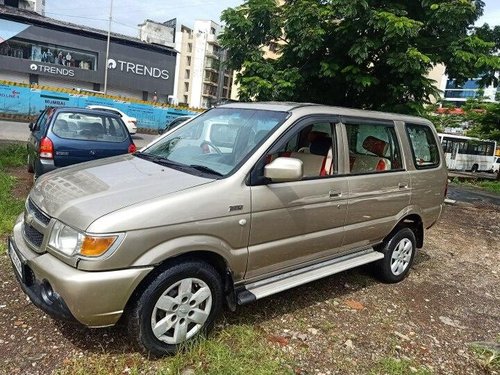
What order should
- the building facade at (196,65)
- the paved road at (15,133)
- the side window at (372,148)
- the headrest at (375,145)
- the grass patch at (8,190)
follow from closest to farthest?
1. the side window at (372,148)
2. the headrest at (375,145)
3. the grass patch at (8,190)
4. the paved road at (15,133)
5. the building facade at (196,65)

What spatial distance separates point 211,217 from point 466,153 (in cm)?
2947

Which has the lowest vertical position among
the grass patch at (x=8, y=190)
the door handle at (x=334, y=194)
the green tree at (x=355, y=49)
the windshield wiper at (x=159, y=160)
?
the grass patch at (x=8, y=190)

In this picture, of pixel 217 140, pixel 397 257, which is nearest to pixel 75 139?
pixel 217 140

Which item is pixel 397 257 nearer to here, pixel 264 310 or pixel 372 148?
pixel 372 148

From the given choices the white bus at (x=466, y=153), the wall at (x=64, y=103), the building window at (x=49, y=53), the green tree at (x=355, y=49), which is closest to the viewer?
the green tree at (x=355, y=49)

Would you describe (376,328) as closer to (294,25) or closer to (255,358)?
(255,358)

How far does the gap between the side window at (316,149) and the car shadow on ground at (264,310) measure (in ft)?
4.13

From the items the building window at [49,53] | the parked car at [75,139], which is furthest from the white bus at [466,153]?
the building window at [49,53]

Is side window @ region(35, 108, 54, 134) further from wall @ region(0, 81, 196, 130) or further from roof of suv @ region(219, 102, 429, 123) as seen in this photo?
wall @ region(0, 81, 196, 130)

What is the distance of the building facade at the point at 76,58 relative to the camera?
42969 millimetres

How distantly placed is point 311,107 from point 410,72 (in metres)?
4.79

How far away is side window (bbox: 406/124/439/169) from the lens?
4797 mm

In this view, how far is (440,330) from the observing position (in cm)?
390

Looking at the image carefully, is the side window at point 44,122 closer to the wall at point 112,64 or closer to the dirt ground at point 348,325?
the dirt ground at point 348,325
